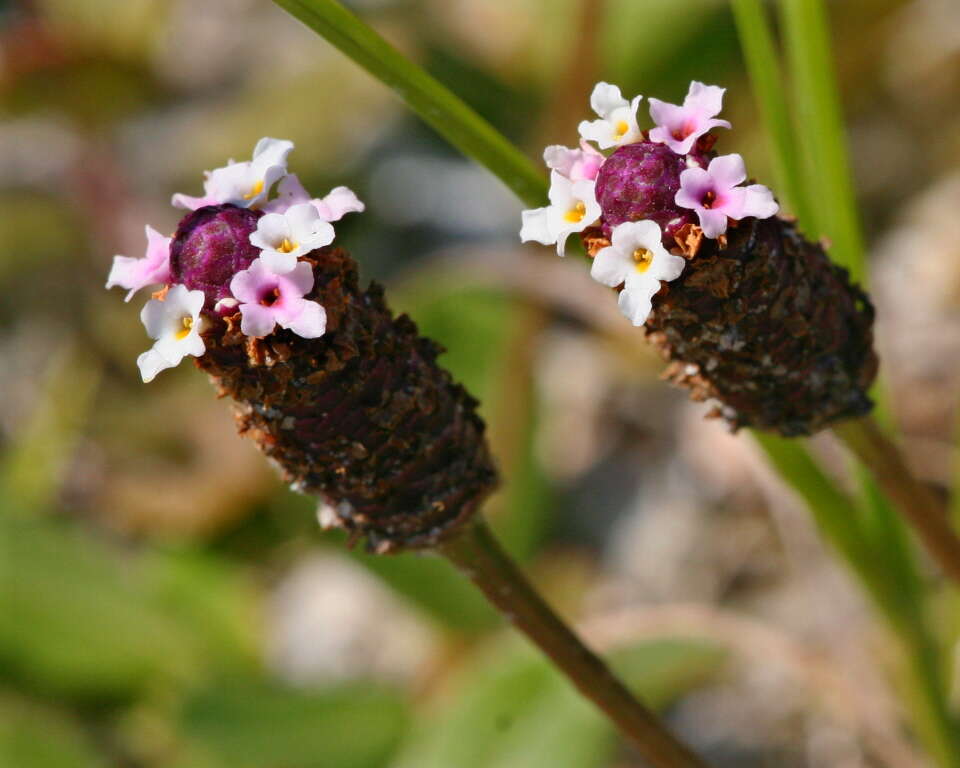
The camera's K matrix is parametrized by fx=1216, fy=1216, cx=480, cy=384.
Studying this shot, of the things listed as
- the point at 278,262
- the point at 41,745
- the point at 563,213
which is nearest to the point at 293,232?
the point at 278,262

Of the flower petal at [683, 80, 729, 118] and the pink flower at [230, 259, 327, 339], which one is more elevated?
the pink flower at [230, 259, 327, 339]

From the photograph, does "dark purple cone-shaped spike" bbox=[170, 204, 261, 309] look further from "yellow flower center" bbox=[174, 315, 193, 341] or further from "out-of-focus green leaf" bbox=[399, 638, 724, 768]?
"out-of-focus green leaf" bbox=[399, 638, 724, 768]

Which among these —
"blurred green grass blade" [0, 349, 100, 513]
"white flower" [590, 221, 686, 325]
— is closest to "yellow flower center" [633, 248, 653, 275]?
"white flower" [590, 221, 686, 325]

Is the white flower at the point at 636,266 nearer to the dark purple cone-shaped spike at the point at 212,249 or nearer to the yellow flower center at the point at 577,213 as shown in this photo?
the yellow flower center at the point at 577,213

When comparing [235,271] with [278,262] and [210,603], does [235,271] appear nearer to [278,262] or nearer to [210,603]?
[278,262]

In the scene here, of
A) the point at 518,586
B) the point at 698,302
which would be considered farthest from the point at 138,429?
the point at 698,302

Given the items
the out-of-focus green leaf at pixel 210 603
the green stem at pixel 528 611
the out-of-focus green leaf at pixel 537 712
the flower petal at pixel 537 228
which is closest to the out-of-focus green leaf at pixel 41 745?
the out-of-focus green leaf at pixel 210 603
